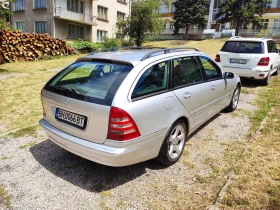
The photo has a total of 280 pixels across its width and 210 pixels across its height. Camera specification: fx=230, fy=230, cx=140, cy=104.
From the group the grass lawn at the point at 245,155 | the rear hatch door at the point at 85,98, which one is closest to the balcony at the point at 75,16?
the grass lawn at the point at 245,155

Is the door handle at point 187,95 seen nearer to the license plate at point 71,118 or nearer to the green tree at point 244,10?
the license plate at point 71,118

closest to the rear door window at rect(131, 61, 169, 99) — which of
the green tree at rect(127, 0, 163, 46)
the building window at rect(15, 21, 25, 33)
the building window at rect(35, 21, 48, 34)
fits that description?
the green tree at rect(127, 0, 163, 46)

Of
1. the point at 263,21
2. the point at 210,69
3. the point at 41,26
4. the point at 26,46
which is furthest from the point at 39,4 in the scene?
the point at 263,21

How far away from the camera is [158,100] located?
2.94 meters

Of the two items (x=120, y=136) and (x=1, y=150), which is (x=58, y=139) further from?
(x=1, y=150)

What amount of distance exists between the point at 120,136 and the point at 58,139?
1.01 metres

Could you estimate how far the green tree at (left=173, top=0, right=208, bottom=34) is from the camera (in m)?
38.4

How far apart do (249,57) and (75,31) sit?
856 inches

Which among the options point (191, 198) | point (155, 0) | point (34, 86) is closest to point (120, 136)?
point (191, 198)

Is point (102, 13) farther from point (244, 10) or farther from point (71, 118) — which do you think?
point (71, 118)

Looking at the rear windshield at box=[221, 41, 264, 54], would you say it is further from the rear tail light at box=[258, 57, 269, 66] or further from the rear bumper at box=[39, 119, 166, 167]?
the rear bumper at box=[39, 119, 166, 167]

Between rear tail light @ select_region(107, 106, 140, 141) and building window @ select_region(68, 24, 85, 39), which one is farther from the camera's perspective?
building window @ select_region(68, 24, 85, 39)

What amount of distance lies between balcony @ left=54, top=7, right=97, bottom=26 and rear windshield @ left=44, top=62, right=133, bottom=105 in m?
21.8

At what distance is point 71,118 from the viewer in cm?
293
